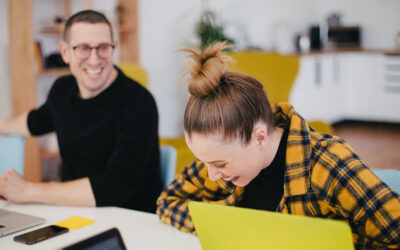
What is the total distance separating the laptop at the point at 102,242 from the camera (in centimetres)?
92

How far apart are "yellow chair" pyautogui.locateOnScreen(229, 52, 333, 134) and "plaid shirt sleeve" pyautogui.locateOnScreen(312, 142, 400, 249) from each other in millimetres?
2918

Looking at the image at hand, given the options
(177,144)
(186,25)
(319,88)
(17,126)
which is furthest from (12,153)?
(319,88)

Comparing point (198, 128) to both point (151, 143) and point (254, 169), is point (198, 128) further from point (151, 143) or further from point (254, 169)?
point (151, 143)

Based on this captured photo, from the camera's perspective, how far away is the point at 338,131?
684cm

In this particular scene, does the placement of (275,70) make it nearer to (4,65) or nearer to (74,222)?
(4,65)

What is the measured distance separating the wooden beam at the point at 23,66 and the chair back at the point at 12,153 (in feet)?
5.85

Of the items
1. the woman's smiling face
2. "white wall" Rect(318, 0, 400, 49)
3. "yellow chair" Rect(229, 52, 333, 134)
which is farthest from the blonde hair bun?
"white wall" Rect(318, 0, 400, 49)

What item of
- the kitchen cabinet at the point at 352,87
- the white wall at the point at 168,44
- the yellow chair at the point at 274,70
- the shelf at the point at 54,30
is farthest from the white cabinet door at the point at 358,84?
the shelf at the point at 54,30

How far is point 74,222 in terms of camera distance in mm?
1538

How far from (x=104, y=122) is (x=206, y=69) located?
0.87 meters

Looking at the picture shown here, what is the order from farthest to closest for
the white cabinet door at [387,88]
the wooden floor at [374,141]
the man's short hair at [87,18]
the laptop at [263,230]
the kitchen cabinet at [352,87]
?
1. the white cabinet door at [387,88]
2. the kitchen cabinet at [352,87]
3. the wooden floor at [374,141]
4. the man's short hair at [87,18]
5. the laptop at [263,230]

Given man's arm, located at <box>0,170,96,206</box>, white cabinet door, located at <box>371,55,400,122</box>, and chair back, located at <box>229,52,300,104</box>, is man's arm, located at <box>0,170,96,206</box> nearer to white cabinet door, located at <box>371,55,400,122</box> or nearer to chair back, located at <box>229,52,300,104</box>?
chair back, located at <box>229,52,300,104</box>

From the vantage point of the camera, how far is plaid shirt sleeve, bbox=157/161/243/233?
1462 mm

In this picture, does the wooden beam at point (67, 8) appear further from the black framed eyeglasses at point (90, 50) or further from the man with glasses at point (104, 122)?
the black framed eyeglasses at point (90, 50)
